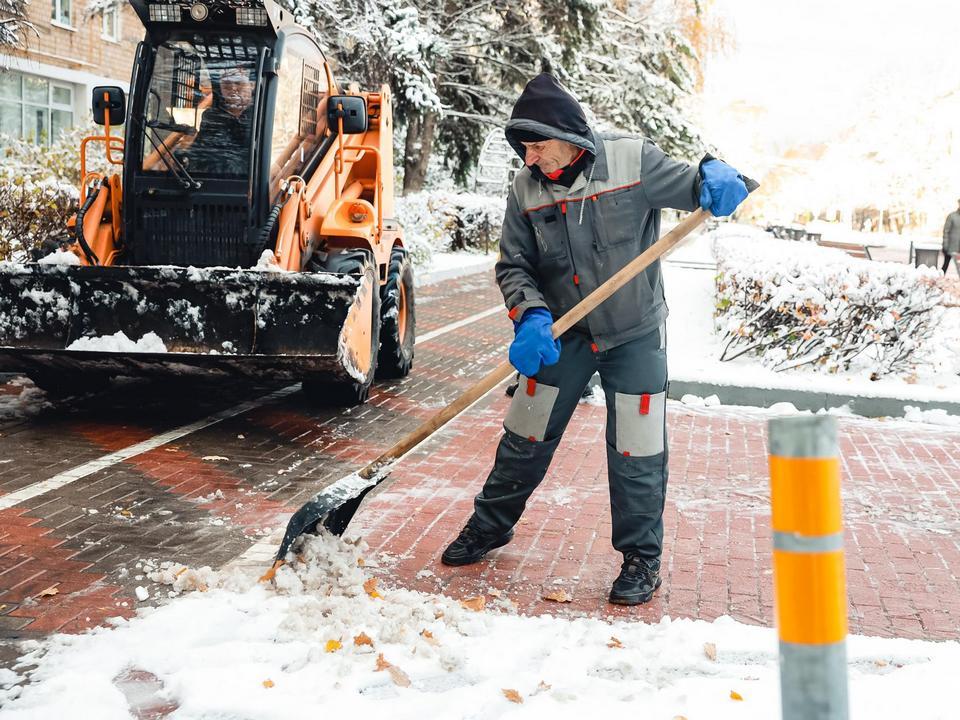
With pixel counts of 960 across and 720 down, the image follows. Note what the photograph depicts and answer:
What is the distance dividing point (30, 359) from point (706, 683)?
4623 mm

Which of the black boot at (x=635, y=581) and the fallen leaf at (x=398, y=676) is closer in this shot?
the fallen leaf at (x=398, y=676)

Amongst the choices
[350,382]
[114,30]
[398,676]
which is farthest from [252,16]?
[114,30]

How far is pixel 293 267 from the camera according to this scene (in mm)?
6914

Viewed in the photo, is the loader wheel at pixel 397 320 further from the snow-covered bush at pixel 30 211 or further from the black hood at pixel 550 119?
the black hood at pixel 550 119

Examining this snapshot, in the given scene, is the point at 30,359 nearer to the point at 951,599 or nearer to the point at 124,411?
the point at 124,411

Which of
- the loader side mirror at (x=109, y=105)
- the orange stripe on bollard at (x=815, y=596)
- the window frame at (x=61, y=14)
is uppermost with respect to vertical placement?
the window frame at (x=61, y=14)

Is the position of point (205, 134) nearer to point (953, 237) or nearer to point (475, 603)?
point (475, 603)

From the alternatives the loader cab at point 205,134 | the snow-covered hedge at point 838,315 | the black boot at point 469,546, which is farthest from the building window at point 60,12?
the black boot at point 469,546

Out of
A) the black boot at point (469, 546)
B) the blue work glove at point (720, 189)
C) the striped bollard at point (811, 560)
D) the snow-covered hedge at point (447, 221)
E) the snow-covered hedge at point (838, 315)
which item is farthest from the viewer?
the snow-covered hedge at point (447, 221)

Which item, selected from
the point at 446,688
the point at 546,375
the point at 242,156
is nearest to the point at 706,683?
the point at 446,688

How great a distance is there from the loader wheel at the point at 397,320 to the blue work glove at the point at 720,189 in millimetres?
4216

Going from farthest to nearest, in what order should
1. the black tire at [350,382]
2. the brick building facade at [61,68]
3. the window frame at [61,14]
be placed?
the window frame at [61,14], the brick building facade at [61,68], the black tire at [350,382]

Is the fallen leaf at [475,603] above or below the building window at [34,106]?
below

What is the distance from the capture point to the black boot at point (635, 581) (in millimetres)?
4078
